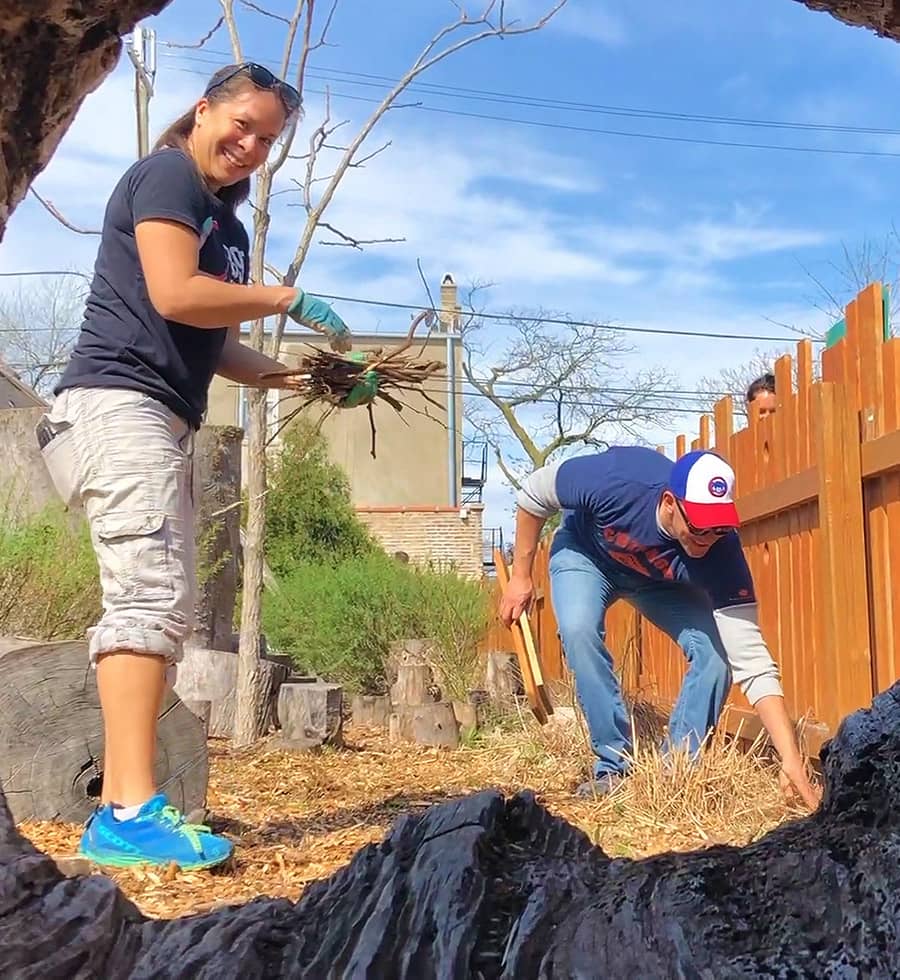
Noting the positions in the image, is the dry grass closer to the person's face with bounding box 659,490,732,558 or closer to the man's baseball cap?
the person's face with bounding box 659,490,732,558

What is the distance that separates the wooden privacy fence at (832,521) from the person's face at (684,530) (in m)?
0.44

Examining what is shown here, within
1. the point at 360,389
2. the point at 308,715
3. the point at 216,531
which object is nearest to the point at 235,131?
the point at 360,389

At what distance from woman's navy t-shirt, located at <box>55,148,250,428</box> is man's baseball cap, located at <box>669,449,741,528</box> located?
5.52 ft

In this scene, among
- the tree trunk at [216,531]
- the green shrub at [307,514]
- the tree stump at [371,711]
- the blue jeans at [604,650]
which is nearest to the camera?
the blue jeans at [604,650]

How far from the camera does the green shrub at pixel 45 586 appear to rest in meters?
5.79

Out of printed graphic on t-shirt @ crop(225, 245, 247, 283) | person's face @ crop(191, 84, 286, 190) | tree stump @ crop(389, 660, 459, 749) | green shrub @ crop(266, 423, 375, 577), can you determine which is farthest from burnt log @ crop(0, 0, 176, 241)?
green shrub @ crop(266, 423, 375, 577)

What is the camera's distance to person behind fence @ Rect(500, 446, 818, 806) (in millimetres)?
3785

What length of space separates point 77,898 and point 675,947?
408mm

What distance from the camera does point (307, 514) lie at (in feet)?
60.4

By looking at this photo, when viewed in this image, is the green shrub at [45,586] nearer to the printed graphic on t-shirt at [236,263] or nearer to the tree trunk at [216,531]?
the tree trunk at [216,531]

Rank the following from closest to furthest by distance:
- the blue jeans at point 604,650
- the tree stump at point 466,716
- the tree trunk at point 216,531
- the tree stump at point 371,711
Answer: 1. the blue jeans at point 604,650
2. the tree stump at point 466,716
3. the tree trunk at point 216,531
4. the tree stump at point 371,711

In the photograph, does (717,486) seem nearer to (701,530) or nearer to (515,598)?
(701,530)

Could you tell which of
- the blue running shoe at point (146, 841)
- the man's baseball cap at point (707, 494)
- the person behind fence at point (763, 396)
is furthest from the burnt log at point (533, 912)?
the person behind fence at point (763, 396)

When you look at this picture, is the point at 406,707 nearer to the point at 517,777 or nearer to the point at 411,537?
the point at 517,777
